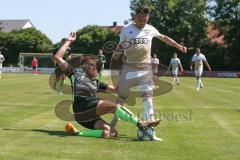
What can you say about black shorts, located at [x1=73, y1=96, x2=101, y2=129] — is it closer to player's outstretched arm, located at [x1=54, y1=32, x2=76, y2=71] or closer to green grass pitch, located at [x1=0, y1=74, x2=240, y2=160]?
green grass pitch, located at [x1=0, y1=74, x2=240, y2=160]

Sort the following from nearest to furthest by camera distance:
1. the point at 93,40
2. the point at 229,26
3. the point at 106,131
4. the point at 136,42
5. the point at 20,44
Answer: the point at 136,42, the point at 106,131, the point at 229,26, the point at 93,40, the point at 20,44

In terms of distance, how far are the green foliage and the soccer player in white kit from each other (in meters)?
84.1

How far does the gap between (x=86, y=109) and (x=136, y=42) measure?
1.50 m

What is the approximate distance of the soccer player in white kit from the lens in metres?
10.1

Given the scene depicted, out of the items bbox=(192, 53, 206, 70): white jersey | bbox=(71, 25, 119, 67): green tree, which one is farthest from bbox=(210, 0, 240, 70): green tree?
bbox=(192, 53, 206, 70): white jersey

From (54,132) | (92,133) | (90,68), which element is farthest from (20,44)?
(92,133)

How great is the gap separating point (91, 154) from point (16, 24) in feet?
443

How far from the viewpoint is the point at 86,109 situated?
1041 cm

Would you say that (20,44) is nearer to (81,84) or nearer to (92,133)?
(81,84)

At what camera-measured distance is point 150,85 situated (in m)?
10.4

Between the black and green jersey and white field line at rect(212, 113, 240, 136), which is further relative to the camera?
white field line at rect(212, 113, 240, 136)

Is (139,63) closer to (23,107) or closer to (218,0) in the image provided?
(23,107)

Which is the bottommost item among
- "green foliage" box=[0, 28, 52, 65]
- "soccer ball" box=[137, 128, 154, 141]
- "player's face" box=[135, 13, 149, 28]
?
"green foliage" box=[0, 28, 52, 65]

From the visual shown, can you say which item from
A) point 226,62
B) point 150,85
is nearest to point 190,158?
point 150,85
